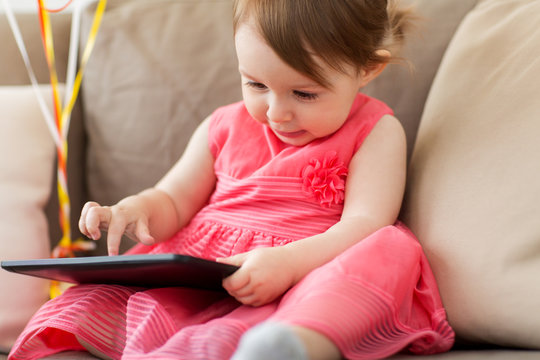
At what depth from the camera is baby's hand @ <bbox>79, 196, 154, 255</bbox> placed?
859 millimetres

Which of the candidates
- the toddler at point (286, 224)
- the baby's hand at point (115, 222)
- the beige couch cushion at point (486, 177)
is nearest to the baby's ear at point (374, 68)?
the toddler at point (286, 224)

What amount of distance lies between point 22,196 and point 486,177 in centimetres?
82

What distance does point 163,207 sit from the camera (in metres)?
1.00

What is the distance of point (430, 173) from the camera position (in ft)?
3.00

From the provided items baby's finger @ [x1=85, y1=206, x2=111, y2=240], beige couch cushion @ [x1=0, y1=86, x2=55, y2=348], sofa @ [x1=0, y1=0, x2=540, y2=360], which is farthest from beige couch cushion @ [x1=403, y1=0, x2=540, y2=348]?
beige couch cushion @ [x1=0, y1=86, x2=55, y2=348]

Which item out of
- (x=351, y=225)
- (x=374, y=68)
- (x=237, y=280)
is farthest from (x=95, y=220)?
(x=374, y=68)

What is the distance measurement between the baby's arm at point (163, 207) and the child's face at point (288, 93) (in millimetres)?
194

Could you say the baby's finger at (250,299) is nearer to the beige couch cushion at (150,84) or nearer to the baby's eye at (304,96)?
the baby's eye at (304,96)

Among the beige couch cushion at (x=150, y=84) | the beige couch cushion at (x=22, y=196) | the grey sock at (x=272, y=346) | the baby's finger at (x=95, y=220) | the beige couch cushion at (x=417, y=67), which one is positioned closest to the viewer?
the grey sock at (x=272, y=346)

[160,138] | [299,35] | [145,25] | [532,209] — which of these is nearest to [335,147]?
[299,35]

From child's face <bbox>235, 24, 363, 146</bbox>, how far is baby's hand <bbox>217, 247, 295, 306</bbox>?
0.22 metres

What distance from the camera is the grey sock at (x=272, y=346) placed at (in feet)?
1.74

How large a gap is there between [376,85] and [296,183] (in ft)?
1.02

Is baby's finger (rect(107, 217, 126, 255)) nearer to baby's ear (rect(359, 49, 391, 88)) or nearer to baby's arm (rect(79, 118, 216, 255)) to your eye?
baby's arm (rect(79, 118, 216, 255))
